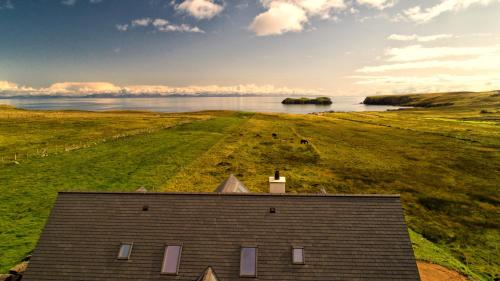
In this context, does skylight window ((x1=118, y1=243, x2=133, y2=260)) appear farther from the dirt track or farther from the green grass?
the green grass

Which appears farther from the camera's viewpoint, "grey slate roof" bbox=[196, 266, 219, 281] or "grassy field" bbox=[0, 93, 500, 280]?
"grassy field" bbox=[0, 93, 500, 280]

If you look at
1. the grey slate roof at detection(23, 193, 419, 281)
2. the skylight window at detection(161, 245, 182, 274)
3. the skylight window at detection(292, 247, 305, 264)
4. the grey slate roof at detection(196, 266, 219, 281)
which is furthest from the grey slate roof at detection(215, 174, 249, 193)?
the skylight window at detection(292, 247, 305, 264)

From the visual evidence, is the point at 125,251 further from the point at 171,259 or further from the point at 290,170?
the point at 290,170

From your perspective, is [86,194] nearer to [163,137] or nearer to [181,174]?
[181,174]

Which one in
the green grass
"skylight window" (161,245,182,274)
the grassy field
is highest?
"skylight window" (161,245,182,274)

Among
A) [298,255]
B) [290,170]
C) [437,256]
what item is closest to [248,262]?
[298,255]
